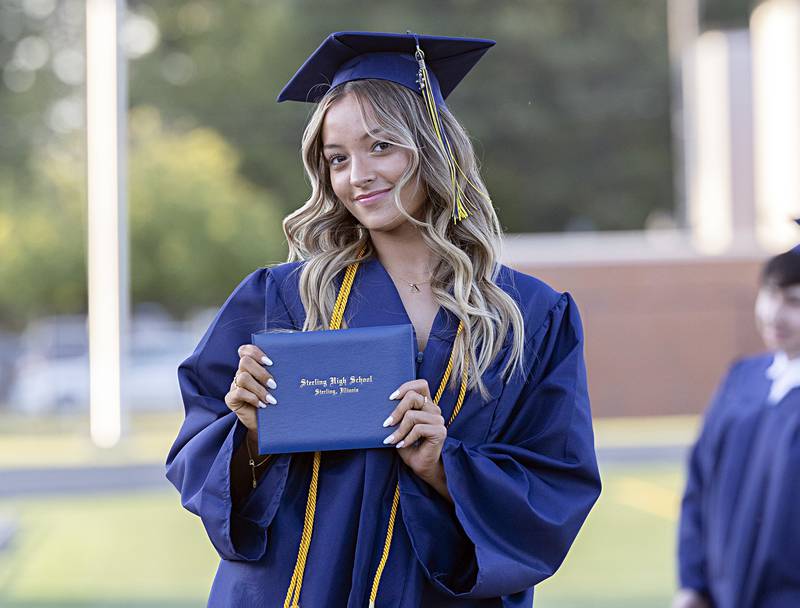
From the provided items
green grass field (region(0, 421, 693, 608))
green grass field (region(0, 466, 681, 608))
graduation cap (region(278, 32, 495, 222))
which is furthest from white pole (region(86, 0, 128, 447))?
graduation cap (region(278, 32, 495, 222))

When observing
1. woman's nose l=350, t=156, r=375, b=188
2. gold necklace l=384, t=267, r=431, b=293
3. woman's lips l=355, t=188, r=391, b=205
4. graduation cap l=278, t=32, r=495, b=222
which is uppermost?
graduation cap l=278, t=32, r=495, b=222

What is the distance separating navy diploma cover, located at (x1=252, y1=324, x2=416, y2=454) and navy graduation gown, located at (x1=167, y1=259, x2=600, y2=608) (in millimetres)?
46

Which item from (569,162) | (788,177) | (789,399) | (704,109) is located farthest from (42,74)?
(789,399)

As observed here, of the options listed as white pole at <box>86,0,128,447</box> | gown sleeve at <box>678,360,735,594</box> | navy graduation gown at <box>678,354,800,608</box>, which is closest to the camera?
navy graduation gown at <box>678,354,800,608</box>

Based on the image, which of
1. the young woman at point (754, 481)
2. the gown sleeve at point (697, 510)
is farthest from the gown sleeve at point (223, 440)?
the gown sleeve at point (697, 510)

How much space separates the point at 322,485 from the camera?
7.27ft

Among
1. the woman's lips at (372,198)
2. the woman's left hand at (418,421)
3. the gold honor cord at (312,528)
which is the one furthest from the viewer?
the woman's lips at (372,198)

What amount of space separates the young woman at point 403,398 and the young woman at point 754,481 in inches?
57.3

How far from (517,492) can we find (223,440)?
514 millimetres

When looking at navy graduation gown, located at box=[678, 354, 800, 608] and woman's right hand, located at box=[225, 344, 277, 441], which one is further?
navy graduation gown, located at box=[678, 354, 800, 608]

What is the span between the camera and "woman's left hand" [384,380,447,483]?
2.05 m

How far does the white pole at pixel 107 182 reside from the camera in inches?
584

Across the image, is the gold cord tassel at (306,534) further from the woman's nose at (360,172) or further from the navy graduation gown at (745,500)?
the navy graduation gown at (745,500)

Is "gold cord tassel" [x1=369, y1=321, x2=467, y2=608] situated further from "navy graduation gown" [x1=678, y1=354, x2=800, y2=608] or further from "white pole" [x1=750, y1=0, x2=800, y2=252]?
"white pole" [x1=750, y1=0, x2=800, y2=252]
